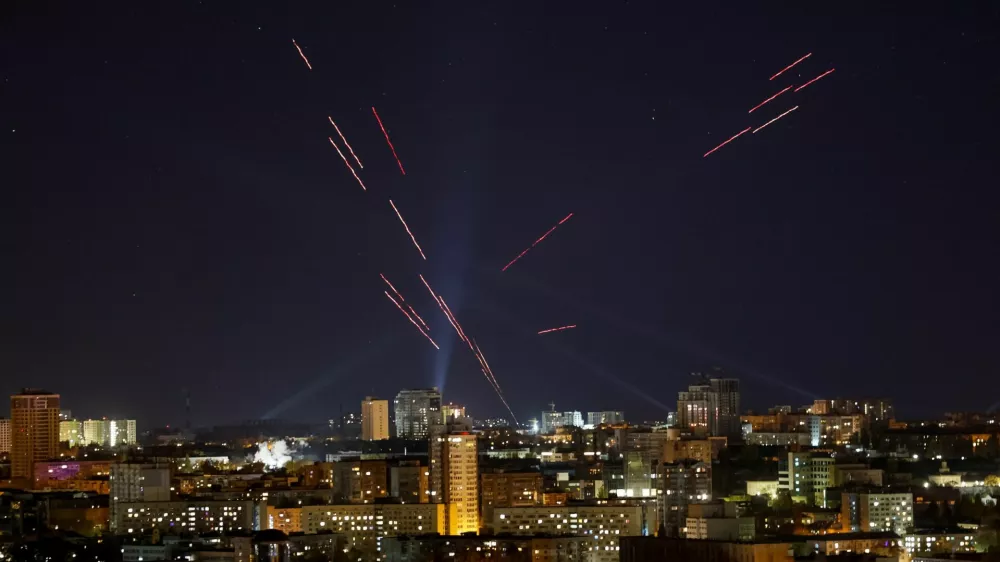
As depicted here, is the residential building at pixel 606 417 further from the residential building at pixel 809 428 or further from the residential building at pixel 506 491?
the residential building at pixel 506 491

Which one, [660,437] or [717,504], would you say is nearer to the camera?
[717,504]

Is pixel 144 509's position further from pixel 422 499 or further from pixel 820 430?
pixel 820 430

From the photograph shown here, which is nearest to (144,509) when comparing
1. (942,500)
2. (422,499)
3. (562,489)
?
(422,499)

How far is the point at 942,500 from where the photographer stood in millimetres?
28531

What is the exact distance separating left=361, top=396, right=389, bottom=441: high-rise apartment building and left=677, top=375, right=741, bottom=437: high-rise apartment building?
33.7 ft

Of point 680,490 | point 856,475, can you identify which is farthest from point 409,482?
point 856,475

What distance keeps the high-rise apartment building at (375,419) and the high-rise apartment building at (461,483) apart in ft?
84.1

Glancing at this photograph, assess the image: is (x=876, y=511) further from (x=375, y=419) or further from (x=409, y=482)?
(x=375, y=419)

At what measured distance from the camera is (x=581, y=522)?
24609 millimetres

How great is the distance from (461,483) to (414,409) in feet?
84.2

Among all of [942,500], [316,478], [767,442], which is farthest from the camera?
[767,442]

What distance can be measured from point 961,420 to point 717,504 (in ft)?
63.0

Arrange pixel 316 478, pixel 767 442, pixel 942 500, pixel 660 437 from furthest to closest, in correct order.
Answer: pixel 767 442 < pixel 660 437 < pixel 316 478 < pixel 942 500

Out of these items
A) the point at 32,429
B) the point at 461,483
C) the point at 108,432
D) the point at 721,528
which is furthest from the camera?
the point at 108,432
